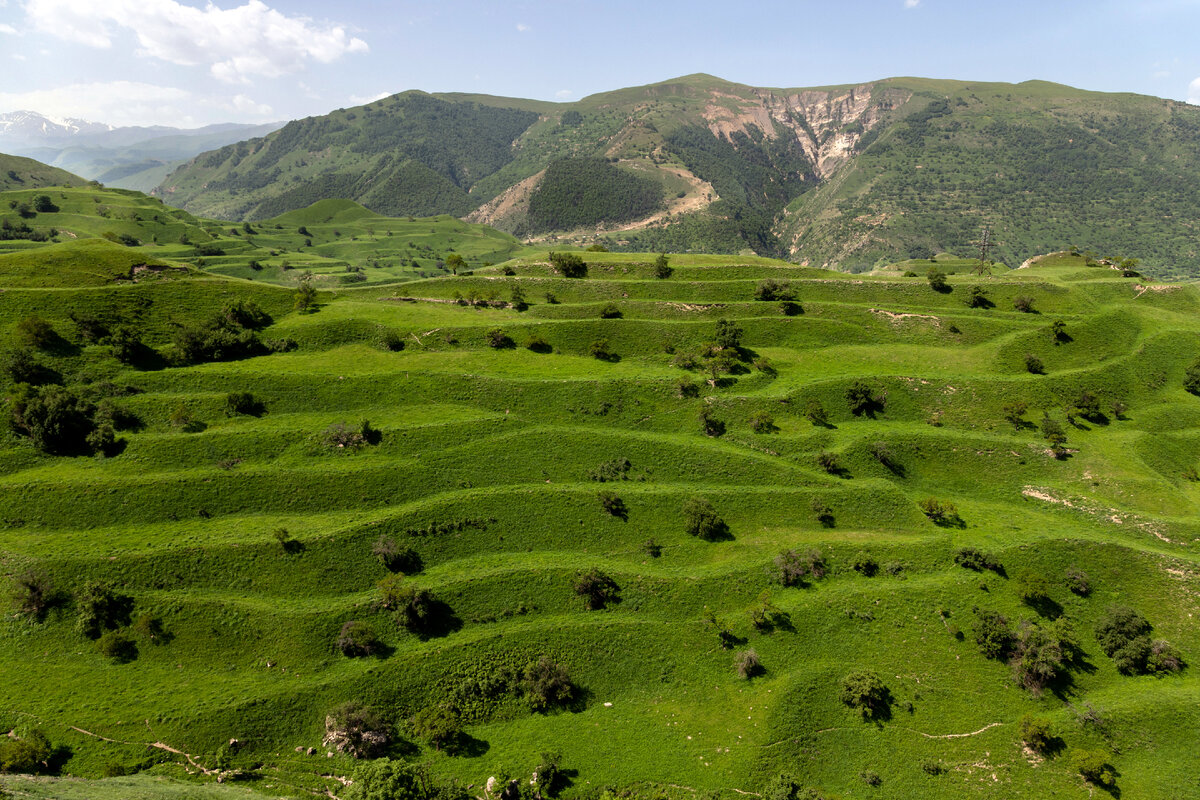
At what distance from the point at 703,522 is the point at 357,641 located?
120 ft

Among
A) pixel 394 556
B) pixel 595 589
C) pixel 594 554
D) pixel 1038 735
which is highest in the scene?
pixel 394 556

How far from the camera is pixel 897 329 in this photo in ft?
292

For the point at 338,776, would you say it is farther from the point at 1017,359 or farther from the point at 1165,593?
the point at 1017,359

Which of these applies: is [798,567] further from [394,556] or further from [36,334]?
[36,334]

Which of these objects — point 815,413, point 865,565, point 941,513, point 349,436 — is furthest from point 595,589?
point 941,513

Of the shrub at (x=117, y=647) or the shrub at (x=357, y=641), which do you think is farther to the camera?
the shrub at (x=357, y=641)

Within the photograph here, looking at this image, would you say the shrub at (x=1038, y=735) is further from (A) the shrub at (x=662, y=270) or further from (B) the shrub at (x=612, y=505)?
(A) the shrub at (x=662, y=270)

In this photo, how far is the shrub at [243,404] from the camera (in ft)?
214

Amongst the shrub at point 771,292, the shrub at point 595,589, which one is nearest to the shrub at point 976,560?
the shrub at point 595,589

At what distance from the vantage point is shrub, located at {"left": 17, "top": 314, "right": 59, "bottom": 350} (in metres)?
65.4

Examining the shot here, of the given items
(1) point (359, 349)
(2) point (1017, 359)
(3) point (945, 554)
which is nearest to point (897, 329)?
(2) point (1017, 359)

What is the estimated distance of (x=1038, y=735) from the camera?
136ft

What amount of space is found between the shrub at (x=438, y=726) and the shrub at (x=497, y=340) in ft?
173

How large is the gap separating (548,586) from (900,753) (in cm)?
3326
